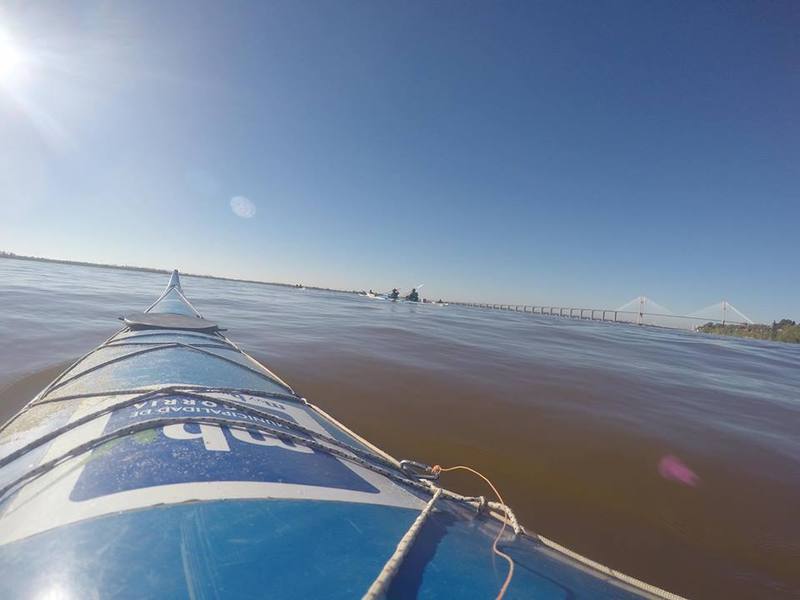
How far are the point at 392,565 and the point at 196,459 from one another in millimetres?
1088

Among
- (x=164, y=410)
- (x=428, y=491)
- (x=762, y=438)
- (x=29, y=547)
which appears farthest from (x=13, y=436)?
(x=762, y=438)

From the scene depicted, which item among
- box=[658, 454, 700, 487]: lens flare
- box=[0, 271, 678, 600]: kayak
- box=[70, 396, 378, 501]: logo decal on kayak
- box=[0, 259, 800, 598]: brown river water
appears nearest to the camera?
→ box=[0, 271, 678, 600]: kayak

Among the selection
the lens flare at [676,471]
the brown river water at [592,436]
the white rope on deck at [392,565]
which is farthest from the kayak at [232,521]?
the lens flare at [676,471]

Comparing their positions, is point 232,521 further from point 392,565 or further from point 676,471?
point 676,471

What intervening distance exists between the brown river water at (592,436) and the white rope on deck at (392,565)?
6.12 feet

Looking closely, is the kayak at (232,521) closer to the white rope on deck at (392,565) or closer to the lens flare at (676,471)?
the white rope on deck at (392,565)

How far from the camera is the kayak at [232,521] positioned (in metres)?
1.00

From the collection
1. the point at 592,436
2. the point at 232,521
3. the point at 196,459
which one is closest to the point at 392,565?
the point at 232,521

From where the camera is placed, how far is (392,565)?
1.13 m

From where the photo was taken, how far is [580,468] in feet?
11.6

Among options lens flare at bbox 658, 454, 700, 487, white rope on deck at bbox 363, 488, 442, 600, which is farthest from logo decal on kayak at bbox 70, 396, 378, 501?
lens flare at bbox 658, 454, 700, 487

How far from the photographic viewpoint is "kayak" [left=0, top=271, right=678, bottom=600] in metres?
1.00

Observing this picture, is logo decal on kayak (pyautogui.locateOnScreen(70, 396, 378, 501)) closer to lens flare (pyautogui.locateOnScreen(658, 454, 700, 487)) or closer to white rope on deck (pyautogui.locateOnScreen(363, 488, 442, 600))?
white rope on deck (pyautogui.locateOnScreen(363, 488, 442, 600))

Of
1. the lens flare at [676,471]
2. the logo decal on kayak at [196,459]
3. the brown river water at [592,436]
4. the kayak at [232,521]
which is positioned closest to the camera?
the kayak at [232,521]
